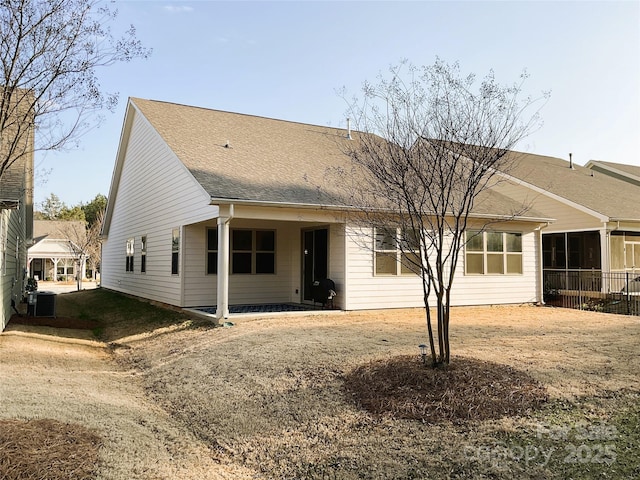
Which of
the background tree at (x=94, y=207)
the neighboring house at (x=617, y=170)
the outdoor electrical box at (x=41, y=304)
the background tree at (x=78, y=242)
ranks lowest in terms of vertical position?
the outdoor electrical box at (x=41, y=304)

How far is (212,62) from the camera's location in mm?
12953

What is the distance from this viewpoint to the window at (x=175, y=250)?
13961mm

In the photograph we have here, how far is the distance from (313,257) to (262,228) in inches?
72.8

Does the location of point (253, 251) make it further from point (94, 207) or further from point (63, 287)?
point (94, 207)

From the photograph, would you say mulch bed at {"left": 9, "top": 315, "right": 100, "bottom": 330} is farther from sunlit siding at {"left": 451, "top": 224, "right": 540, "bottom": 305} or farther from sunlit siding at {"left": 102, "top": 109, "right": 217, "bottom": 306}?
sunlit siding at {"left": 451, "top": 224, "right": 540, "bottom": 305}

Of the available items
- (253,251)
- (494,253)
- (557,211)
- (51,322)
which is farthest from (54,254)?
(557,211)

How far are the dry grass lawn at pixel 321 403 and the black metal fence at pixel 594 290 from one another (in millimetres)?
6361

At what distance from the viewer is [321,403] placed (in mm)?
5691

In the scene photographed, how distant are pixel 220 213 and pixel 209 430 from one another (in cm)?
607

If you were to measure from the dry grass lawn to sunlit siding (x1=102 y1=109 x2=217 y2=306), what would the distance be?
385cm

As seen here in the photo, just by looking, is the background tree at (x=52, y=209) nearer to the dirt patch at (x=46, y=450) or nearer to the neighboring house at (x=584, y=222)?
the neighboring house at (x=584, y=222)

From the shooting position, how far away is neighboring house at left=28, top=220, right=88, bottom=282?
41.5m

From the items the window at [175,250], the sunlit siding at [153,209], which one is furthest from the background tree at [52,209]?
the window at [175,250]

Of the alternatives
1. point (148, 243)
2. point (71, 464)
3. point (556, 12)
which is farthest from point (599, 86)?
point (148, 243)
